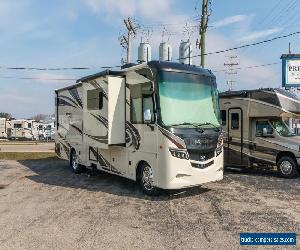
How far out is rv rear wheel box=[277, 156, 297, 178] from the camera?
44.8 feet

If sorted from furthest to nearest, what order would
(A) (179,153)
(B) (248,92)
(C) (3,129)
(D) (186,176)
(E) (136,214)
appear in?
(C) (3,129) < (B) (248,92) < (D) (186,176) < (A) (179,153) < (E) (136,214)

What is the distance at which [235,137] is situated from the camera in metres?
15.2

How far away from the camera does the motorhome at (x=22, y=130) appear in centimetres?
4953

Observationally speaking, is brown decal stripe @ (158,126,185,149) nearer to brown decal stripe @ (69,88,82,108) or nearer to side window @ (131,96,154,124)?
side window @ (131,96,154,124)

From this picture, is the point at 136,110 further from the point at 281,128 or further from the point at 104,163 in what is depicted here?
the point at 281,128

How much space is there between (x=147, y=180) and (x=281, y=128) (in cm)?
651

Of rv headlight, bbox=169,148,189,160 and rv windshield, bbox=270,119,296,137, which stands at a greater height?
rv windshield, bbox=270,119,296,137

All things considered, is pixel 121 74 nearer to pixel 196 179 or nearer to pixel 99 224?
pixel 196 179

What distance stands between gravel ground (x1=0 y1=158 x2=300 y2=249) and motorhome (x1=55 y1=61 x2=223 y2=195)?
684mm

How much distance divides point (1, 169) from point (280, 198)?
1161cm

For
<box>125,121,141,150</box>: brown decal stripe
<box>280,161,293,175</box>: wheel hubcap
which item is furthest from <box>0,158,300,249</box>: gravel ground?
<box>125,121,141,150</box>: brown decal stripe

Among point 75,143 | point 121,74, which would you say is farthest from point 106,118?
point 75,143

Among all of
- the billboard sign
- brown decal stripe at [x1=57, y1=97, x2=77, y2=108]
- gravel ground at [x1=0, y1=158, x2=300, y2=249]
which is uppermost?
the billboard sign

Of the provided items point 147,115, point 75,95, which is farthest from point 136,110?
point 75,95
